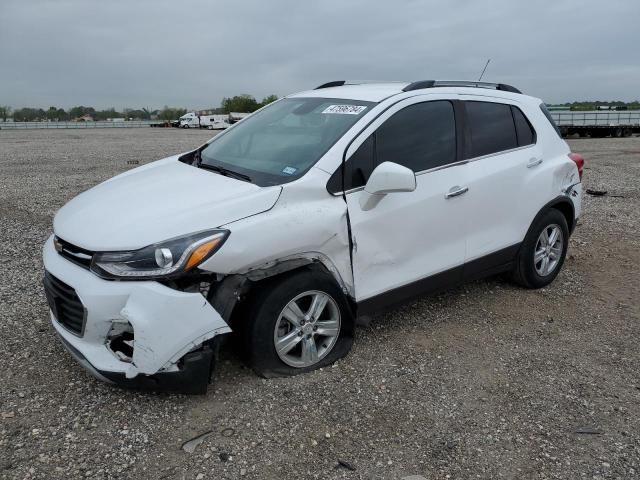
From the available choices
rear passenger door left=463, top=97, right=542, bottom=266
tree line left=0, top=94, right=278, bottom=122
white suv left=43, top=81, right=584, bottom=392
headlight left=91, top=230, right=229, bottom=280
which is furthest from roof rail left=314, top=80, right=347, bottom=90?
tree line left=0, top=94, right=278, bottom=122

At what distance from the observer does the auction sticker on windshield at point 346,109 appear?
380 cm

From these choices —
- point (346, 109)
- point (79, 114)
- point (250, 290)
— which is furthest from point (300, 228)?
point (79, 114)

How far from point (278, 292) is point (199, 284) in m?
0.47

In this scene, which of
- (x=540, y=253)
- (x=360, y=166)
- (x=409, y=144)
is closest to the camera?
(x=360, y=166)

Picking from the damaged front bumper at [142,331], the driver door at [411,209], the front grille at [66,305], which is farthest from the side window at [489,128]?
the front grille at [66,305]

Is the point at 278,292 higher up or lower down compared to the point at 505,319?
higher up

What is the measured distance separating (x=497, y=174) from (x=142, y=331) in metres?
2.90

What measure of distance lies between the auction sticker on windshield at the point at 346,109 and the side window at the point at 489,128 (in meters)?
0.95

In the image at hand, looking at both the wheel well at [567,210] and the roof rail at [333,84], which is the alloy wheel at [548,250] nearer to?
the wheel well at [567,210]

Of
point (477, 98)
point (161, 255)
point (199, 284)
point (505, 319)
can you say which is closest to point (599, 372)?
point (505, 319)

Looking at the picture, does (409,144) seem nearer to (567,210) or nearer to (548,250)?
(548,250)

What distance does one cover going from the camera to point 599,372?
3.67 metres

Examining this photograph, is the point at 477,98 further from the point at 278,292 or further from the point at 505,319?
the point at 278,292

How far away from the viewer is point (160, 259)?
113 inches
